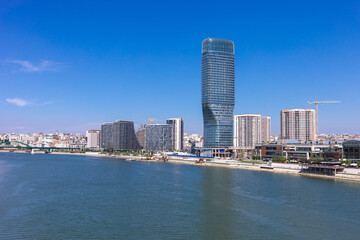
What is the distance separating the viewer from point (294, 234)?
2028cm

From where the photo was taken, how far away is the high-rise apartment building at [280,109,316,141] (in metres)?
127

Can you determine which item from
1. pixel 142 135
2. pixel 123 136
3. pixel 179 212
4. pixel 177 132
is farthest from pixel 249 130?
pixel 179 212

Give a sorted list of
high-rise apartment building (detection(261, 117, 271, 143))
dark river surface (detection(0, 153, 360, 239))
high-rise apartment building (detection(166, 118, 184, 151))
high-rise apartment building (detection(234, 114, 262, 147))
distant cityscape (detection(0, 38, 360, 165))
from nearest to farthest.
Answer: dark river surface (detection(0, 153, 360, 239)) < distant cityscape (detection(0, 38, 360, 165)) < high-rise apartment building (detection(234, 114, 262, 147)) < high-rise apartment building (detection(261, 117, 271, 143)) < high-rise apartment building (detection(166, 118, 184, 151))

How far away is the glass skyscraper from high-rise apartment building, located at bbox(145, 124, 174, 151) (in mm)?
48337

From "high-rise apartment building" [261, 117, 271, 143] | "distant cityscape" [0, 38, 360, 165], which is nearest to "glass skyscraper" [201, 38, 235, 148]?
"distant cityscape" [0, 38, 360, 165]

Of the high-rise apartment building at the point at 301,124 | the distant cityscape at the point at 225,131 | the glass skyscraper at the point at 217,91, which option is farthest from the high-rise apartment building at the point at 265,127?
the glass skyscraper at the point at 217,91

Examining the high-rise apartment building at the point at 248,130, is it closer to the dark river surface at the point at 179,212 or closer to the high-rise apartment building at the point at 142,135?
the high-rise apartment building at the point at 142,135

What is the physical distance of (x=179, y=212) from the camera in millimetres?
25594

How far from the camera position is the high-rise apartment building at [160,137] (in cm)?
14800

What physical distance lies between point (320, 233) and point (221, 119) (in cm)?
7762

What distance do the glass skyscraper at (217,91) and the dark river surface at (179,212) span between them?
5892 centimetres

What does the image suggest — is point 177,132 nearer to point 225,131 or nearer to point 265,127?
point 265,127

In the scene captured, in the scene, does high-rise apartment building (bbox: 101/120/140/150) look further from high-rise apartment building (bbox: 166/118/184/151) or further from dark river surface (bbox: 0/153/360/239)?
dark river surface (bbox: 0/153/360/239)

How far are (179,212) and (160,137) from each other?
124m
